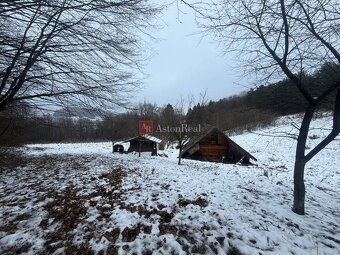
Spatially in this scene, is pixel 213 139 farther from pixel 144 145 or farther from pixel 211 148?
pixel 144 145

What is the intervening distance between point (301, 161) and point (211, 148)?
1748cm

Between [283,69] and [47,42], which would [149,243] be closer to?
[283,69]

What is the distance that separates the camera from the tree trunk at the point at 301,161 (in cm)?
610

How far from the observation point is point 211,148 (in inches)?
930

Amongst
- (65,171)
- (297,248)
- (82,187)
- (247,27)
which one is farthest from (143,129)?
(297,248)

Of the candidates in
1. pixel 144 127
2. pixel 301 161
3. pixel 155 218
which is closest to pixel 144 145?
pixel 144 127

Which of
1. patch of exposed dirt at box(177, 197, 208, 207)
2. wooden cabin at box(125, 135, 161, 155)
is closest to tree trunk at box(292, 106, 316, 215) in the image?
patch of exposed dirt at box(177, 197, 208, 207)

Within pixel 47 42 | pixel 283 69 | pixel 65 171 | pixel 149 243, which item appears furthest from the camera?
pixel 65 171

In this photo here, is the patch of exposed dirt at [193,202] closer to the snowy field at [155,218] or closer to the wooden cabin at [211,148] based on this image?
the snowy field at [155,218]

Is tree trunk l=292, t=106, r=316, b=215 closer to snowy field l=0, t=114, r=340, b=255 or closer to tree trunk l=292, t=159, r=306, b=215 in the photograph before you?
tree trunk l=292, t=159, r=306, b=215

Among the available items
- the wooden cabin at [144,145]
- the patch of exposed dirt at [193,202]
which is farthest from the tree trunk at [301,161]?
the wooden cabin at [144,145]

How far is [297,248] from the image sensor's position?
15.0ft

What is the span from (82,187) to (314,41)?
711 cm

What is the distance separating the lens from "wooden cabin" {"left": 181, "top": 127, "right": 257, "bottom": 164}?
75.3ft
